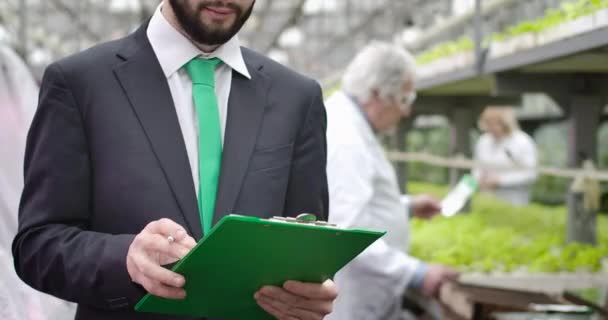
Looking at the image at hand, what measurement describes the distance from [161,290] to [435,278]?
243 cm

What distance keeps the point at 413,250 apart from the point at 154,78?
3401 mm

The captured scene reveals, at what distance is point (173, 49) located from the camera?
1846 mm

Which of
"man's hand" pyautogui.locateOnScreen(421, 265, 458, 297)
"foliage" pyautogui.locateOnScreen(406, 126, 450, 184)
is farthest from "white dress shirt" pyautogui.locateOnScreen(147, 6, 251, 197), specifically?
"foliage" pyautogui.locateOnScreen(406, 126, 450, 184)

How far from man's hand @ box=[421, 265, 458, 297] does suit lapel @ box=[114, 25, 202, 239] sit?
6.96 ft

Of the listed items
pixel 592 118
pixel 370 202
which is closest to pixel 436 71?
pixel 592 118

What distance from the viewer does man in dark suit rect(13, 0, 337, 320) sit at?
1.68 m

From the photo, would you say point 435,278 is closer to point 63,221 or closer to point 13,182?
point 13,182

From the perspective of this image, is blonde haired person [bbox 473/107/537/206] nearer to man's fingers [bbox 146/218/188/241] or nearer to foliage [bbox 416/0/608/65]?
foliage [bbox 416/0/608/65]

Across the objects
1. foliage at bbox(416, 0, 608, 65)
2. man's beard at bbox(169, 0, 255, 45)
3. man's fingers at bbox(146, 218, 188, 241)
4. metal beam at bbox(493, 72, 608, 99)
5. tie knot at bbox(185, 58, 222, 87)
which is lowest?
man's fingers at bbox(146, 218, 188, 241)

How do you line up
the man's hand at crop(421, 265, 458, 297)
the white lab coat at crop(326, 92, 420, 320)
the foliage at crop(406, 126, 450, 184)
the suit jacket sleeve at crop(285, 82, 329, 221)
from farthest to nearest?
the foliage at crop(406, 126, 450, 184) → the man's hand at crop(421, 265, 458, 297) → the white lab coat at crop(326, 92, 420, 320) → the suit jacket sleeve at crop(285, 82, 329, 221)

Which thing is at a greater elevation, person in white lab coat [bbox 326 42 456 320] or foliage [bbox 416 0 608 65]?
foliage [bbox 416 0 608 65]

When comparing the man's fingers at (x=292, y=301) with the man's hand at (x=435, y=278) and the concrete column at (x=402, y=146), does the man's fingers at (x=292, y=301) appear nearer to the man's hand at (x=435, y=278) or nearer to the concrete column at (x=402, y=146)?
the man's hand at (x=435, y=278)

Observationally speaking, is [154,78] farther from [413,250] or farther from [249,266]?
[413,250]

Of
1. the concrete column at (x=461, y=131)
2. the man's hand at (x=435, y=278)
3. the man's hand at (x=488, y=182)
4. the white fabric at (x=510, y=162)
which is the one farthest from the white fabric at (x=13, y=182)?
the man's hand at (x=488, y=182)
